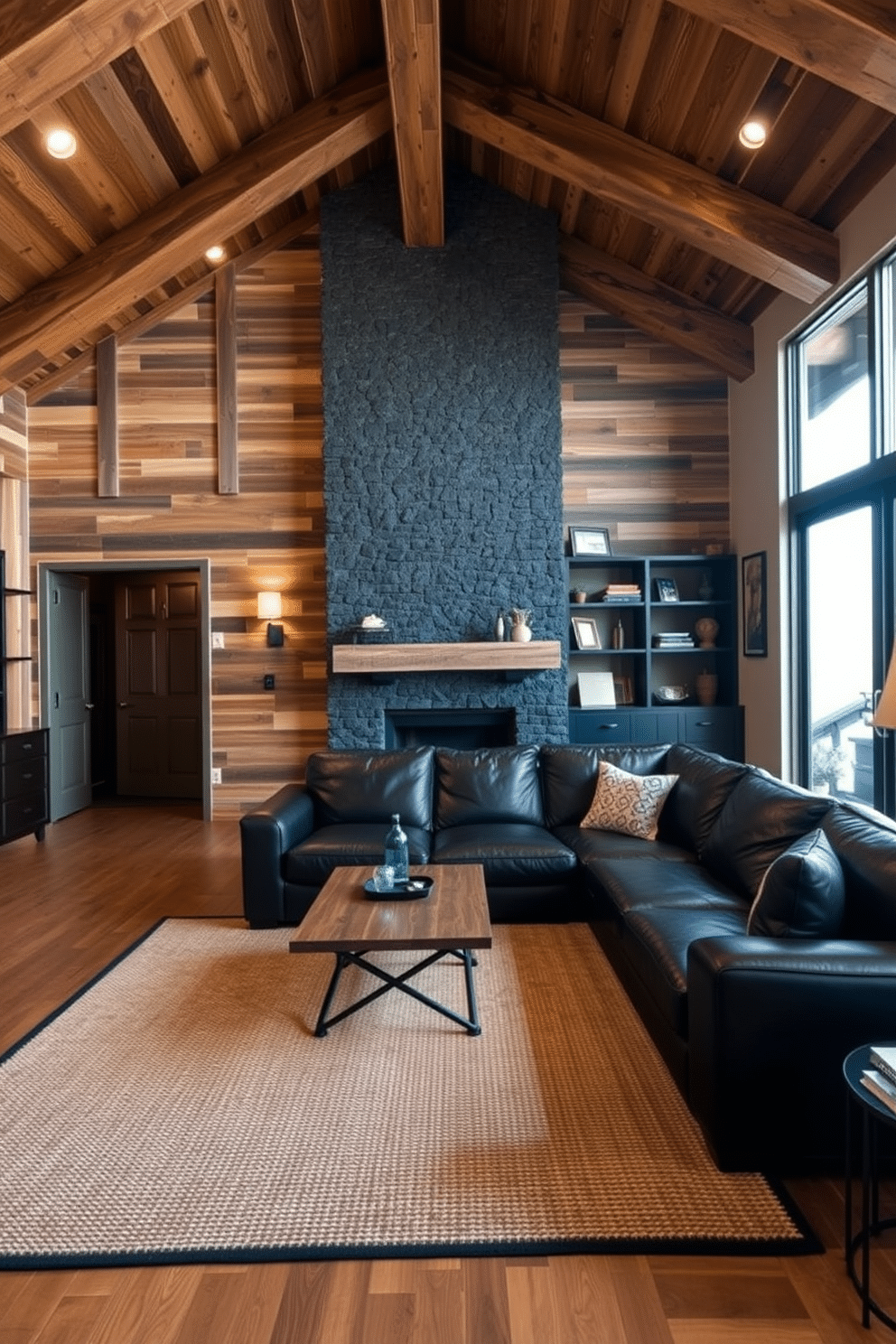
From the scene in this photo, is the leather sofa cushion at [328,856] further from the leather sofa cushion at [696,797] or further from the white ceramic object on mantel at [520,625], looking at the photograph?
the white ceramic object on mantel at [520,625]

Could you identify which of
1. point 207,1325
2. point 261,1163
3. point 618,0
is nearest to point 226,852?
point 261,1163

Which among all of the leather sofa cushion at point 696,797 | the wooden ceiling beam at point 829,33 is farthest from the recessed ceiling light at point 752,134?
the leather sofa cushion at point 696,797

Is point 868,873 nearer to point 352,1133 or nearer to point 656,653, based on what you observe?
point 352,1133

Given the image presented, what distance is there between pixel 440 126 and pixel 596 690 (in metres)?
4.00

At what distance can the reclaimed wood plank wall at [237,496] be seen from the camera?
7094mm

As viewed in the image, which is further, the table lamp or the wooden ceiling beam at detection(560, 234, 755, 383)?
the wooden ceiling beam at detection(560, 234, 755, 383)

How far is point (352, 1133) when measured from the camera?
2.38 meters

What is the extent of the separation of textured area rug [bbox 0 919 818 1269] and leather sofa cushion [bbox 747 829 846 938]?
589mm

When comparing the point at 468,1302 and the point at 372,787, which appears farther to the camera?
the point at 372,787

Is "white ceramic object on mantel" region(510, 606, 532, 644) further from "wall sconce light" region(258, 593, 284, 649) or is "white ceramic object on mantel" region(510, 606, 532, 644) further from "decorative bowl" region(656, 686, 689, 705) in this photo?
"wall sconce light" region(258, 593, 284, 649)

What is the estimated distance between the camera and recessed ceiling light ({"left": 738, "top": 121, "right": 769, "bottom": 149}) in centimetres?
446

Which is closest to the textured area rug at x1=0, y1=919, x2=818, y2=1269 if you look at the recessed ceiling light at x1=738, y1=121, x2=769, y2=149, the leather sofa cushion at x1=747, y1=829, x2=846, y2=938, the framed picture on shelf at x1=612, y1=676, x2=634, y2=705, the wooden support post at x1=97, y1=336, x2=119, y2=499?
the leather sofa cushion at x1=747, y1=829, x2=846, y2=938

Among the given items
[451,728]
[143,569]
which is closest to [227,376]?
[143,569]

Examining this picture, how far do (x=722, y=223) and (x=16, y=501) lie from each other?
538 cm
